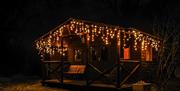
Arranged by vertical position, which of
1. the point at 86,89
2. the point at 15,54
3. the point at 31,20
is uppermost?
the point at 31,20

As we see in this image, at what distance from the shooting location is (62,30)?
811 inches

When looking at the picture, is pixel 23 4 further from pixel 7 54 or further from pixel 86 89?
pixel 86 89

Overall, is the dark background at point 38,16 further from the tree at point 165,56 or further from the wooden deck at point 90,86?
the tree at point 165,56

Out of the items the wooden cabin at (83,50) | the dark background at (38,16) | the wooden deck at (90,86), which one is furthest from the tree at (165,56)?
the dark background at (38,16)

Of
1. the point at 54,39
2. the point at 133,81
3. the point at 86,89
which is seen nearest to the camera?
the point at 86,89

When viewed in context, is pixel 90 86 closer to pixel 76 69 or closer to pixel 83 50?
pixel 76 69

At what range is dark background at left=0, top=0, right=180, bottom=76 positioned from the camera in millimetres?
32406

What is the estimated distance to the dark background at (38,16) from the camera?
32.4 m

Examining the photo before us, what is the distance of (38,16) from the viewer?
3422cm

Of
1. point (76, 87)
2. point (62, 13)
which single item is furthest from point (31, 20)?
point (76, 87)

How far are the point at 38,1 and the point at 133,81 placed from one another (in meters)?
17.9

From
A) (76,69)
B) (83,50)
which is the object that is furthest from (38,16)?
(76,69)

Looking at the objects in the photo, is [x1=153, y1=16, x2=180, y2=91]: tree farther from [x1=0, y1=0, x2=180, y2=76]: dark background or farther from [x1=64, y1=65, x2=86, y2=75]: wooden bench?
[x1=0, y1=0, x2=180, y2=76]: dark background

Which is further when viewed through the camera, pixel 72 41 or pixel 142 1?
pixel 142 1
